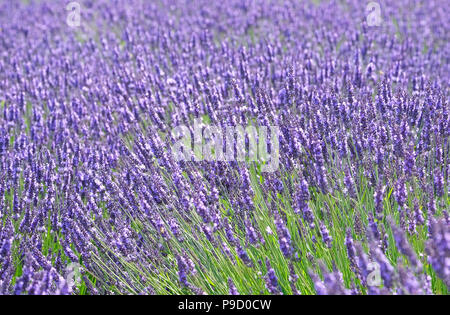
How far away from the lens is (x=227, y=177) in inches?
130

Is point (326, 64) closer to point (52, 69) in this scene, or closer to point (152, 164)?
point (152, 164)

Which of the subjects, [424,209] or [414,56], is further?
[414,56]

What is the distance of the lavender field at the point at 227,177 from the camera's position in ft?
8.75

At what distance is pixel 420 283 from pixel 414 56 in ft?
13.9

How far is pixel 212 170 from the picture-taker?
333 cm

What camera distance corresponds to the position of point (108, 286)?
10.3 feet

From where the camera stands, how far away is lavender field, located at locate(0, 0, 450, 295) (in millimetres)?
2666

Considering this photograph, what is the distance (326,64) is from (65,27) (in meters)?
4.77

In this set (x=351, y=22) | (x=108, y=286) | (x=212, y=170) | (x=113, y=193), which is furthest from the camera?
(x=351, y=22)

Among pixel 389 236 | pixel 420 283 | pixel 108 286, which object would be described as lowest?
pixel 108 286

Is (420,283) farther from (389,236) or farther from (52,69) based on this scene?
(52,69)
